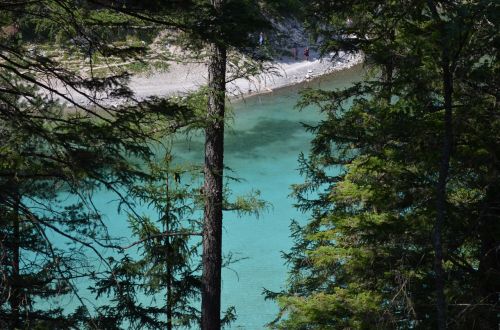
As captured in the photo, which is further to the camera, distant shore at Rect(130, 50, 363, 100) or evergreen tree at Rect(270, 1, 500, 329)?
distant shore at Rect(130, 50, 363, 100)

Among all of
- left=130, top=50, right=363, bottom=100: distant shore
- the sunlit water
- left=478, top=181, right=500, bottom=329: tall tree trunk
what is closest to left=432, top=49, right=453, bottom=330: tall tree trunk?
left=478, top=181, right=500, bottom=329: tall tree trunk

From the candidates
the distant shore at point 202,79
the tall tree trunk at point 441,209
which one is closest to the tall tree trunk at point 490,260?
the tall tree trunk at point 441,209

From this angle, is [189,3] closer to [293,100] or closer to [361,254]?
[361,254]

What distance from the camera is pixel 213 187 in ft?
27.0

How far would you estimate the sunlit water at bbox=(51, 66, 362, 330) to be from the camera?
15484 mm

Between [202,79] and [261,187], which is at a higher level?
[202,79]

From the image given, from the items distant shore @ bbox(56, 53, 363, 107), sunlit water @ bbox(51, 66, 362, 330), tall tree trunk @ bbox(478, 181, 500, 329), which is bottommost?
tall tree trunk @ bbox(478, 181, 500, 329)

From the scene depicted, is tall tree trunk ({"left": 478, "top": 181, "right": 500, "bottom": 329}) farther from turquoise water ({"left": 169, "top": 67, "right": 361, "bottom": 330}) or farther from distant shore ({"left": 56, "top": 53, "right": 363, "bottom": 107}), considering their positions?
distant shore ({"left": 56, "top": 53, "right": 363, "bottom": 107})

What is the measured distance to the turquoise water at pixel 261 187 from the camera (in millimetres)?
15492

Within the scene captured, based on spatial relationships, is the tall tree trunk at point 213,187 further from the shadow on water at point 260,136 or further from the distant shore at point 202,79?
the distant shore at point 202,79

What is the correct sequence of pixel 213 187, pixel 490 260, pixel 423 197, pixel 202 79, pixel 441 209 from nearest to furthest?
pixel 441 209 < pixel 490 260 < pixel 423 197 < pixel 213 187 < pixel 202 79

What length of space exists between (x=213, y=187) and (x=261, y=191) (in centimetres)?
1237

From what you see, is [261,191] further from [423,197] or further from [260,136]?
[423,197]

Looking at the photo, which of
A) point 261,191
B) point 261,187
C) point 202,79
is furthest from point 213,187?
point 202,79
